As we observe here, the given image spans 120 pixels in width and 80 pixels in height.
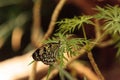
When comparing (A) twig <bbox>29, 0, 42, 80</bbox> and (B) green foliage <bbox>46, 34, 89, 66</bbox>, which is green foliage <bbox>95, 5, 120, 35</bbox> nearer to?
(B) green foliage <bbox>46, 34, 89, 66</bbox>

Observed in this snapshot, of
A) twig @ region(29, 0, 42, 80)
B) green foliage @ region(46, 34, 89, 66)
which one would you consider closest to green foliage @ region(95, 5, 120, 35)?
green foliage @ region(46, 34, 89, 66)

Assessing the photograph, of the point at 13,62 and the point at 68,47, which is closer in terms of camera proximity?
the point at 68,47

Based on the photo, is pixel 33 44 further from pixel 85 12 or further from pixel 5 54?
pixel 85 12

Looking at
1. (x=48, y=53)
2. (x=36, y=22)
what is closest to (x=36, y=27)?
(x=36, y=22)

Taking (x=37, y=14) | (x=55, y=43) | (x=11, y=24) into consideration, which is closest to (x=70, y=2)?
(x=37, y=14)

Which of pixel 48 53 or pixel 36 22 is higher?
pixel 36 22

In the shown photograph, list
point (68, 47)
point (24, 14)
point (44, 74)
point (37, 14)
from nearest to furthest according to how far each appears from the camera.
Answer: point (68, 47) → point (44, 74) → point (37, 14) → point (24, 14)

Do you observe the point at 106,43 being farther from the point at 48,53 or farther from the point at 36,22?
Result: the point at 48,53

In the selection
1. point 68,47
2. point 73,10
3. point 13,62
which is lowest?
point 68,47

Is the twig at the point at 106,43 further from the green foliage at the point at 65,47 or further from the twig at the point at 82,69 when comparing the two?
the green foliage at the point at 65,47
